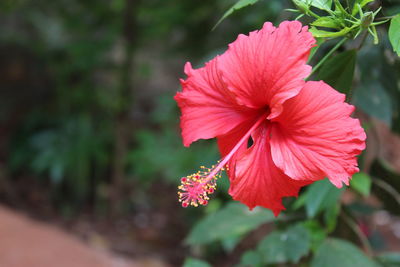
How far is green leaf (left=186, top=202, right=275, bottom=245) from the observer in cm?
114

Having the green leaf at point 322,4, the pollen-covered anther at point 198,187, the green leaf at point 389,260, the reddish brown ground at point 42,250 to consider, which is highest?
the reddish brown ground at point 42,250

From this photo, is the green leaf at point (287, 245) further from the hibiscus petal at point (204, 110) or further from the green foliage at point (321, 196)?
the hibiscus petal at point (204, 110)

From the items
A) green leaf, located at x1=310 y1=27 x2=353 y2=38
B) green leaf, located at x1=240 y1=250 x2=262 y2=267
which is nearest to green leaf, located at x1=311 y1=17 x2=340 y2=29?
green leaf, located at x1=310 y1=27 x2=353 y2=38

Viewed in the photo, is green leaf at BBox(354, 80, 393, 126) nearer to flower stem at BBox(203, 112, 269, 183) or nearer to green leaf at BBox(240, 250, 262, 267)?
flower stem at BBox(203, 112, 269, 183)

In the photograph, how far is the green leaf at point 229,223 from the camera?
44.7 inches

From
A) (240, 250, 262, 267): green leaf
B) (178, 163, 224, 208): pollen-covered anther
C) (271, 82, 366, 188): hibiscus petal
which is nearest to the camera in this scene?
(271, 82, 366, 188): hibiscus petal

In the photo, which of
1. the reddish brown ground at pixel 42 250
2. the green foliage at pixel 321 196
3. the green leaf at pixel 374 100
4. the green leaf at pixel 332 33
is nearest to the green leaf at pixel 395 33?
the green leaf at pixel 332 33

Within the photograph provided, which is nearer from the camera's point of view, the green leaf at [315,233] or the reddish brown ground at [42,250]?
the green leaf at [315,233]

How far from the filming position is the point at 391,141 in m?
3.16

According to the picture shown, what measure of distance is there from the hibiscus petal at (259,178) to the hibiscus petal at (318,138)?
0.03 m

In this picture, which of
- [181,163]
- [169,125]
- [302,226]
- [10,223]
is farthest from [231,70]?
A: [169,125]

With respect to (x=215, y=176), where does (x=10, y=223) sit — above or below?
above

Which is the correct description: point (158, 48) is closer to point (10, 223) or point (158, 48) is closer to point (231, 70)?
point (10, 223)

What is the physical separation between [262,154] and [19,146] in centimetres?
314
